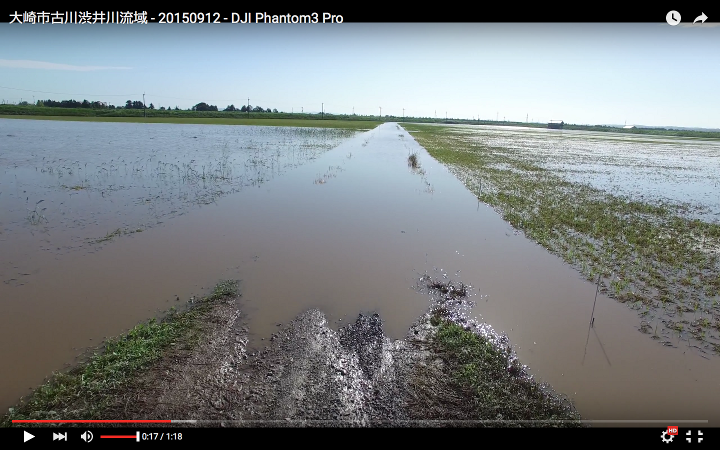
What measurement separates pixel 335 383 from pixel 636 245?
9825 mm

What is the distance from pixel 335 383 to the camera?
445 cm

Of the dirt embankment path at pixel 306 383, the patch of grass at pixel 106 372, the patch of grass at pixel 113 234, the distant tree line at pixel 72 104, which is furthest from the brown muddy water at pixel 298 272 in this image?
the distant tree line at pixel 72 104

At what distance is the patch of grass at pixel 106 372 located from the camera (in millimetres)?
3906

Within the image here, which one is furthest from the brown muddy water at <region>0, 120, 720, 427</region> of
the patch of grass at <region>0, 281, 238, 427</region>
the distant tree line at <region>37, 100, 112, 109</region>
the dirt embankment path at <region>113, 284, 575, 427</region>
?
the distant tree line at <region>37, 100, 112, 109</region>

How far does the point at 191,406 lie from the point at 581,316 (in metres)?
6.35

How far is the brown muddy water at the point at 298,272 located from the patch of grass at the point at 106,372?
14.8 inches

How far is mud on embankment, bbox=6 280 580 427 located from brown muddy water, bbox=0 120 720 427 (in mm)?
470

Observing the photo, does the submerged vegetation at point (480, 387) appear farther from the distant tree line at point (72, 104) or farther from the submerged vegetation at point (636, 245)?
the distant tree line at point (72, 104)

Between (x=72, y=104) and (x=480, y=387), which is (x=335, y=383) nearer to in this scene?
(x=480, y=387)

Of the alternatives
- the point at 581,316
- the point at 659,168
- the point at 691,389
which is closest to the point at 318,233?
the point at 581,316
